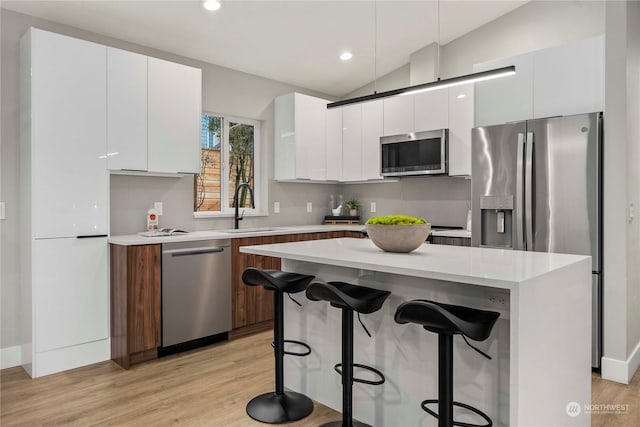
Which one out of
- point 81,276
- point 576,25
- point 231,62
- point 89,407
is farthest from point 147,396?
point 576,25

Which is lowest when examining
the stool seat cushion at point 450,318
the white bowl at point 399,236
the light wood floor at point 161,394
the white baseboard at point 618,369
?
the light wood floor at point 161,394

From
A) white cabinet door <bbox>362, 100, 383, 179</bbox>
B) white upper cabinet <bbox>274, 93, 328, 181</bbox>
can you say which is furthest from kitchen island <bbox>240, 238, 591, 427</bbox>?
white cabinet door <bbox>362, 100, 383, 179</bbox>

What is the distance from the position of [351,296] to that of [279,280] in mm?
477

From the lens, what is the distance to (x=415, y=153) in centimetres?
435

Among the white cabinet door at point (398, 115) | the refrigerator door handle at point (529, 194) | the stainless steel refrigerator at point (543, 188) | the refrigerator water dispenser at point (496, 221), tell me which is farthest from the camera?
the white cabinet door at point (398, 115)

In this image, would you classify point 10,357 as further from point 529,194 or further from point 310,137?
point 529,194

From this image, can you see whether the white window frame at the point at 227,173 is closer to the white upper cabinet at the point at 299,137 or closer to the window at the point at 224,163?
the window at the point at 224,163

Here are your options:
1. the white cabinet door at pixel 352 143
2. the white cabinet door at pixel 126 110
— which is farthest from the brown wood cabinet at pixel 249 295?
the white cabinet door at pixel 352 143

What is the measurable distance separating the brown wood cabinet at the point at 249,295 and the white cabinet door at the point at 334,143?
124cm

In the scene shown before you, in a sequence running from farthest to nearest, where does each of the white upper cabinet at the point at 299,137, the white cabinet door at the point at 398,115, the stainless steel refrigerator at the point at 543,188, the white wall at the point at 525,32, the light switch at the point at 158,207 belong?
1. the white upper cabinet at the point at 299,137
2. the white cabinet door at the point at 398,115
3. the light switch at the point at 158,207
4. the white wall at the point at 525,32
5. the stainless steel refrigerator at the point at 543,188

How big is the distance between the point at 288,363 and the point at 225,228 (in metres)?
2.03

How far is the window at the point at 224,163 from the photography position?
433 centimetres

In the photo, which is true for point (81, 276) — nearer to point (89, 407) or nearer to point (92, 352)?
point (92, 352)

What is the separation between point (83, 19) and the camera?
10.8ft
